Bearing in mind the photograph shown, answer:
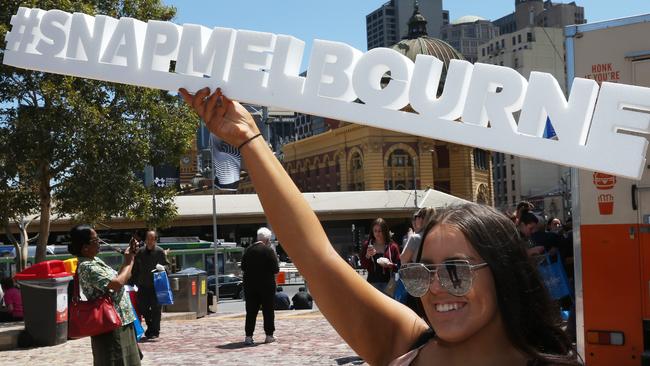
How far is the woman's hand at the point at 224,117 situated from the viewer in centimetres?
250

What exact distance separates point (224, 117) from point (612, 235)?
5.11 m

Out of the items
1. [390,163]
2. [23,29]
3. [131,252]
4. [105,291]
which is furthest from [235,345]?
[390,163]

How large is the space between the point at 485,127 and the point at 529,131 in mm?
191

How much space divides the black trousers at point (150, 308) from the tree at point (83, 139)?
13.2 feet

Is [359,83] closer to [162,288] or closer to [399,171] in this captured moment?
[162,288]

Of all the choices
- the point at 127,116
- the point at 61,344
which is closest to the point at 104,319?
the point at 61,344

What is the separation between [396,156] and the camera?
264 feet

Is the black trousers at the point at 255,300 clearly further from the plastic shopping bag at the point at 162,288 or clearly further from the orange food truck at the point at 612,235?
the orange food truck at the point at 612,235

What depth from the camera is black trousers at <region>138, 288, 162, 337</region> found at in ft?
44.0

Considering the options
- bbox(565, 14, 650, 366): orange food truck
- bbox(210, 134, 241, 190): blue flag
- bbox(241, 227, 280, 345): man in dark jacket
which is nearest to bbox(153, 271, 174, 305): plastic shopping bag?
bbox(241, 227, 280, 345): man in dark jacket

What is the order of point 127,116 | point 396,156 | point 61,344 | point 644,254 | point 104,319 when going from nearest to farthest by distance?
point 104,319 < point 644,254 < point 61,344 < point 127,116 < point 396,156

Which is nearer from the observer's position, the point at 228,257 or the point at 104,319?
the point at 104,319

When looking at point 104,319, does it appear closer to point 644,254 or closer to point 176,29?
point 176,29

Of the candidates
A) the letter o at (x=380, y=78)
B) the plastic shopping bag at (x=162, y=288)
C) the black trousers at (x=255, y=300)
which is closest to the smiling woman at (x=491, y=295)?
the letter o at (x=380, y=78)
